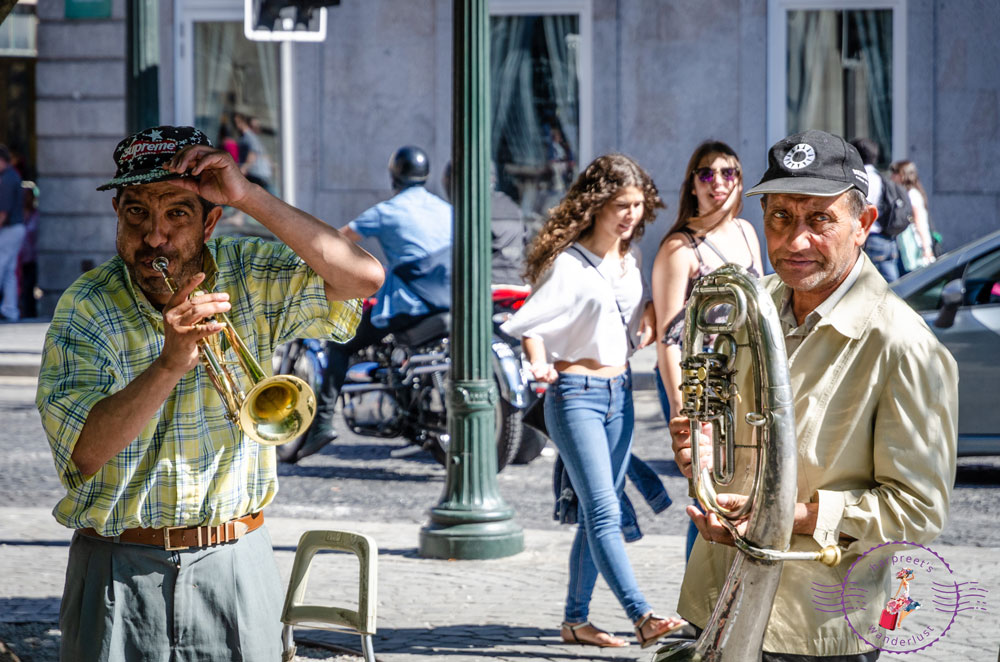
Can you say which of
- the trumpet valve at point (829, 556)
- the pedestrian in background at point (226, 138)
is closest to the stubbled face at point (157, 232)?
the trumpet valve at point (829, 556)

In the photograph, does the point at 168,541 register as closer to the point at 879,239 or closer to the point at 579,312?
the point at 579,312

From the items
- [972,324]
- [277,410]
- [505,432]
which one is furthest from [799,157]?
[505,432]

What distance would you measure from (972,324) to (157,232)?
6054 millimetres

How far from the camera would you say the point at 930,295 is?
8258mm

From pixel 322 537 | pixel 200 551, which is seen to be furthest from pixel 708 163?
pixel 200 551

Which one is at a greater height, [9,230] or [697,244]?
[697,244]

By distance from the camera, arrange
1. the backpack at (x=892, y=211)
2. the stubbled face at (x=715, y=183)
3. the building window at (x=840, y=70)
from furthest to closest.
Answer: the building window at (x=840, y=70) → the backpack at (x=892, y=211) → the stubbled face at (x=715, y=183)

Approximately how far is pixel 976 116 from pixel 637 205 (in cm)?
1045

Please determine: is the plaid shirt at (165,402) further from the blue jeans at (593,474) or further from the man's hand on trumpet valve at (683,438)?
the blue jeans at (593,474)

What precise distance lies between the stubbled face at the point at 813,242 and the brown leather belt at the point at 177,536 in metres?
1.30

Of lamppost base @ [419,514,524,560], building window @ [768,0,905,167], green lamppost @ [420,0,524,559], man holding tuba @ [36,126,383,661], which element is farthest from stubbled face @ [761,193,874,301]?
building window @ [768,0,905,167]

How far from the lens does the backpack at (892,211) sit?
11.2 metres

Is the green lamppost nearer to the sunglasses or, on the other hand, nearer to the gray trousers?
the sunglasses

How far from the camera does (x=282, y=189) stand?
1634 cm
